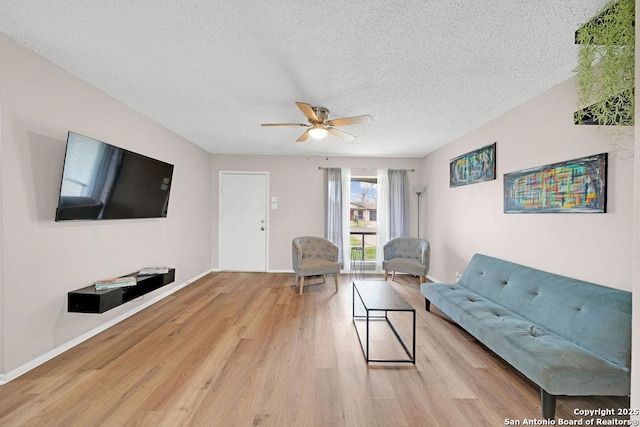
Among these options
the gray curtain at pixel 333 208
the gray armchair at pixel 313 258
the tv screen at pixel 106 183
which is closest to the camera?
the tv screen at pixel 106 183

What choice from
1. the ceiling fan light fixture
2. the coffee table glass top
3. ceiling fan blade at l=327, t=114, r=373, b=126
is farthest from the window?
ceiling fan blade at l=327, t=114, r=373, b=126

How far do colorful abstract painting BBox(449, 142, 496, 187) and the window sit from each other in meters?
1.87

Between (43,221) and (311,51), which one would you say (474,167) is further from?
(43,221)

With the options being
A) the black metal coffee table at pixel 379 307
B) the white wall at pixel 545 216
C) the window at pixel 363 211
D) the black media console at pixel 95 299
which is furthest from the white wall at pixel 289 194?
the black media console at pixel 95 299

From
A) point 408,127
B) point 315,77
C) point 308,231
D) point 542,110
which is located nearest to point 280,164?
point 308,231

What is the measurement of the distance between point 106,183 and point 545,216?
4.16 metres

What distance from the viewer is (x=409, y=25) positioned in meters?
1.66

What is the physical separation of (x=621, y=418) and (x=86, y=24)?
415 centimetres

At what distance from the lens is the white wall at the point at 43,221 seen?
6.15ft

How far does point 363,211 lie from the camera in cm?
592

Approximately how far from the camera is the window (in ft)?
19.1

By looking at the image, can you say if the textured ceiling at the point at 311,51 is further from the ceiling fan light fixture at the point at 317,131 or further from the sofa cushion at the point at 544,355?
the sofa cushion at the point at 544,355

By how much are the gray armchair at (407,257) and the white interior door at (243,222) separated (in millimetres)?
2472

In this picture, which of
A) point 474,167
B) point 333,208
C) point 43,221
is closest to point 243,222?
point 333,208
